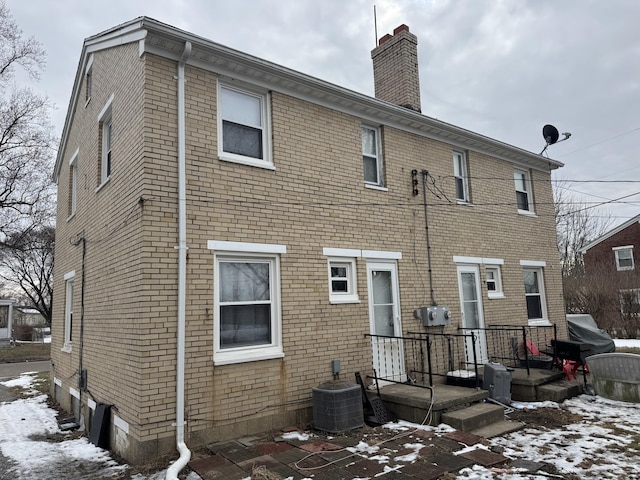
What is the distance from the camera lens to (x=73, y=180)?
10.8 metres

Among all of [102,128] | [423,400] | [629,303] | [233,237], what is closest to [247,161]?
[233,237]

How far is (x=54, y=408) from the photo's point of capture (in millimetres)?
10016

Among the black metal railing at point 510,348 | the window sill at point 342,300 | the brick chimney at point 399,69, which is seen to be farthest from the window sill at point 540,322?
the brick chimney at point 399,69

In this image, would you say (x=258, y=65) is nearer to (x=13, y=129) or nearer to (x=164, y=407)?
(x=164, y=407)

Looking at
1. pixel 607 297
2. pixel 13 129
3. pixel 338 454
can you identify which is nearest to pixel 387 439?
pixel 338 454

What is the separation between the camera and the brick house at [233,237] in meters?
6.06

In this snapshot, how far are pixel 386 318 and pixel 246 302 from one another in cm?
315

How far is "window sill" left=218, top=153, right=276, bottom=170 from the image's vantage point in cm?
688

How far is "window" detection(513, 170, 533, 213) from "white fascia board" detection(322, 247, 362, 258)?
6.74m

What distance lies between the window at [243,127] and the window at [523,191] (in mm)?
8263

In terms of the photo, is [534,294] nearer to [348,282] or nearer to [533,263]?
[533,263]

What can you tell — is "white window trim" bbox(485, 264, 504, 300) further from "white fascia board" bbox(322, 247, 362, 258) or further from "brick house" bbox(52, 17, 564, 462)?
"white fascia board" bbox(322, 247, 362, 258)

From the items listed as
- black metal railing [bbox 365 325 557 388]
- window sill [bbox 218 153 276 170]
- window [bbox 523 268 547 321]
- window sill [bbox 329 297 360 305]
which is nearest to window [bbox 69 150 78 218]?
window sill [bbox 218 153 276 170]

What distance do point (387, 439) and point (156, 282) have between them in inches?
150
